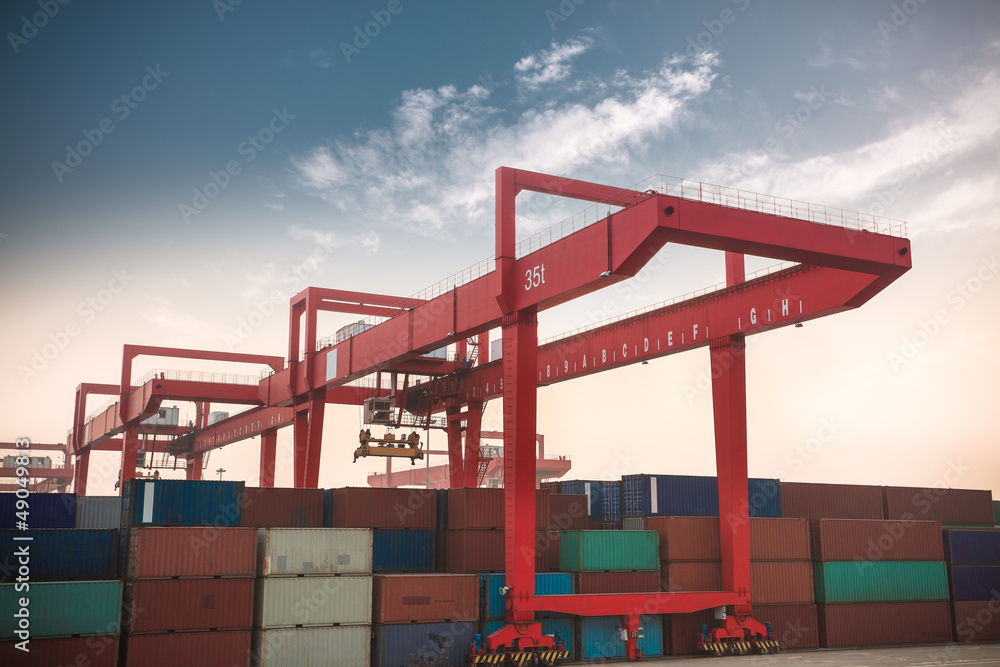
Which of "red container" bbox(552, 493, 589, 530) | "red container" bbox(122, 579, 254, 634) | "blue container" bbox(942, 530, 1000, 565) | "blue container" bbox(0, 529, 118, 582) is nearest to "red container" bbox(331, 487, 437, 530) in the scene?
"red container" bbox(552, 493, 589, 530)

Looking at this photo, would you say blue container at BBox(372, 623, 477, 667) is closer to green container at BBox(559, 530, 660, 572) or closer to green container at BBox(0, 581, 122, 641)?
green container at BBox(559, 530, 660, 572)

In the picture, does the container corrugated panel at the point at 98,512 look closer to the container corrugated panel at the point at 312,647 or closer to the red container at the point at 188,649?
the red container at the point at 188,649

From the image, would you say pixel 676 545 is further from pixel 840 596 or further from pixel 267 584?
pixel 267 584

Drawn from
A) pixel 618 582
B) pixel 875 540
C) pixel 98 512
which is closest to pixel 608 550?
pixel 618 582

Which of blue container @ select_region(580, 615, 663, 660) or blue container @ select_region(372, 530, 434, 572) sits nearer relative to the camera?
blue container @ select_region(580, 615, 663, 660)

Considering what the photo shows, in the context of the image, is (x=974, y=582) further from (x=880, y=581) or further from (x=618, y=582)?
(x=618, y=582)

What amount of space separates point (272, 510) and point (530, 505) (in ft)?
31.7

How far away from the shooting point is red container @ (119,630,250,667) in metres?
21.4

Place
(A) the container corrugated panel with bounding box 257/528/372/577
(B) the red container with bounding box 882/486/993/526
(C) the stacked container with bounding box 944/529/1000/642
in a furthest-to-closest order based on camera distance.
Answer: (B) the red container with bounding box 882/486/993/526 < (C) the stacked container with bounding box 944/529/1000/642 < (A) the container corrugated panel with bounding box 257/528/372/577

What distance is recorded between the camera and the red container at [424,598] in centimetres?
2355

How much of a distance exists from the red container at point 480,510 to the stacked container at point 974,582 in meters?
15.9

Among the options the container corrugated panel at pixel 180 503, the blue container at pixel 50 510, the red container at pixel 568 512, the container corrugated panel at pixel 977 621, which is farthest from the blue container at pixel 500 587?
the container corrugated panel at pixel 977 621

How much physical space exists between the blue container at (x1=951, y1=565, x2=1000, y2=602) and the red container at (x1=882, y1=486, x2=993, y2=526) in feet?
11.9

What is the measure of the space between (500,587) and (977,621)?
63.0 feet
